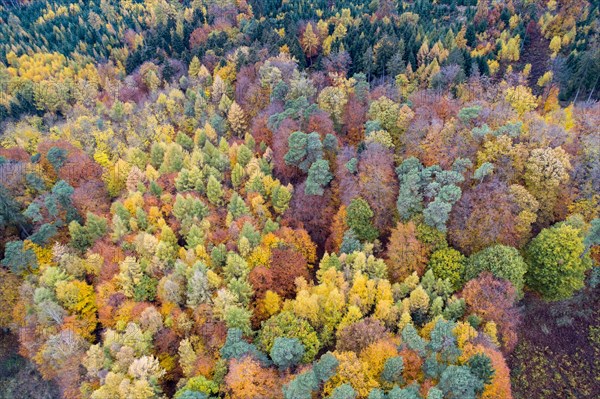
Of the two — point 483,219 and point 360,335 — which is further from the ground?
point 483,219

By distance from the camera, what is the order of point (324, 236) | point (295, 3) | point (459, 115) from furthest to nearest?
point (295, 3) → point (324, 236) → point (459, 115)

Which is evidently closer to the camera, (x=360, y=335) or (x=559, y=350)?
(x=360, y=335)

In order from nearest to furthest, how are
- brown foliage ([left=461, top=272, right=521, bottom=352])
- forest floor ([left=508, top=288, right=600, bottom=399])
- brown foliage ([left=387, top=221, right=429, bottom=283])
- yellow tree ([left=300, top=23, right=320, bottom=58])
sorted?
brown foliage ([left=461, top=272, right=521, bottom=352])
forest floor ([left=508, top=288, right=600, bottom=399])
brown foliage ([left=387, top=221, right=429, bottom=283])
yellow tree ([left=300, top=23, right=320, bottom=58])

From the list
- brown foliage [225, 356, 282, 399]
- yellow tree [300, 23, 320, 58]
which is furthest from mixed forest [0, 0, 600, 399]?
yellow tree [300, 23, 320, 58]

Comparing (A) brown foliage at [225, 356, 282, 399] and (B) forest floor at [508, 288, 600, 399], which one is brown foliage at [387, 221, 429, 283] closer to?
(B) forest floor at [508, 288, 600, 399]

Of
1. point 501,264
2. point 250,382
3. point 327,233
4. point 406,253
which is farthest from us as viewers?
point 327,233

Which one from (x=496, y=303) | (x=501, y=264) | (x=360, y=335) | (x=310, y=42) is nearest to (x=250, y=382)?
(x=360, y=335)

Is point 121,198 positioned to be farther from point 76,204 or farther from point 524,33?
point 524,33

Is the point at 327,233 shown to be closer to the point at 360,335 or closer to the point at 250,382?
the point at 360,335

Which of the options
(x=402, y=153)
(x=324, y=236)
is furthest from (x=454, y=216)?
(x=324, y=236)
